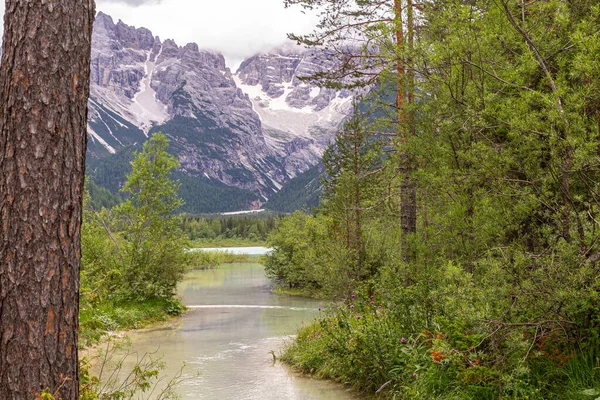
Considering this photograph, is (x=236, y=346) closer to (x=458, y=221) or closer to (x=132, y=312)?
(x=132, y=312)

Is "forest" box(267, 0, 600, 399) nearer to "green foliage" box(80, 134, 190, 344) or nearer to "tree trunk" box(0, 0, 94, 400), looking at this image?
"tree trunk" box(0, 0, 94, 400)

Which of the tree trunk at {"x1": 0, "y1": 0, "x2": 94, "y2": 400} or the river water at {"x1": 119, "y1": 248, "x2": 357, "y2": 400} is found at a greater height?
the tree trunk at {"x1": 0, "y1": 0, "x2": 94, "y2": 400}

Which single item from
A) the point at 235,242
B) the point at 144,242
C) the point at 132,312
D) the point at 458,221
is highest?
the point at 458,221

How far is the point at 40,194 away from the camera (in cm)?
340

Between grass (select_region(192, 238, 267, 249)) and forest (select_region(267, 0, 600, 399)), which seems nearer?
forest (select_region(267, 0, 600, 399))

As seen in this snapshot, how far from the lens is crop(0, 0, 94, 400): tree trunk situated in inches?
130

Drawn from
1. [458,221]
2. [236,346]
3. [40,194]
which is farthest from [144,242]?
[40,194]

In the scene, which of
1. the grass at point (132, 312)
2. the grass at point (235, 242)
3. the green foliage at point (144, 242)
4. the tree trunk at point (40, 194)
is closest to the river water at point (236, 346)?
the grass at point (132, 312)

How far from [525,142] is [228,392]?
17.8 feet

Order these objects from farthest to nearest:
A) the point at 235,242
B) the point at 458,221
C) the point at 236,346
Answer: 1. the point at 235,242
2. the point at 236,346
3. the point at 458,221

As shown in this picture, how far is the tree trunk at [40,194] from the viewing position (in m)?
3.30

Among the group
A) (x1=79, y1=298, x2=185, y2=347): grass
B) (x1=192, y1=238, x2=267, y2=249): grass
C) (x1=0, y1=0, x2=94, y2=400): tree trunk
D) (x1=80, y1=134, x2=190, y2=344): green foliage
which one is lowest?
(x1=192, y1=238, x2=267, y2=249): grass

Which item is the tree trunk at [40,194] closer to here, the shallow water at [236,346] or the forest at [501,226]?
the forest at [501,226]

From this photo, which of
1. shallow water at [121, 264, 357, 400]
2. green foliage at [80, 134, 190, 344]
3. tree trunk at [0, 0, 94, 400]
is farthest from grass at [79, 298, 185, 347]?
tree trunk at [0, 0, 94, 400]
